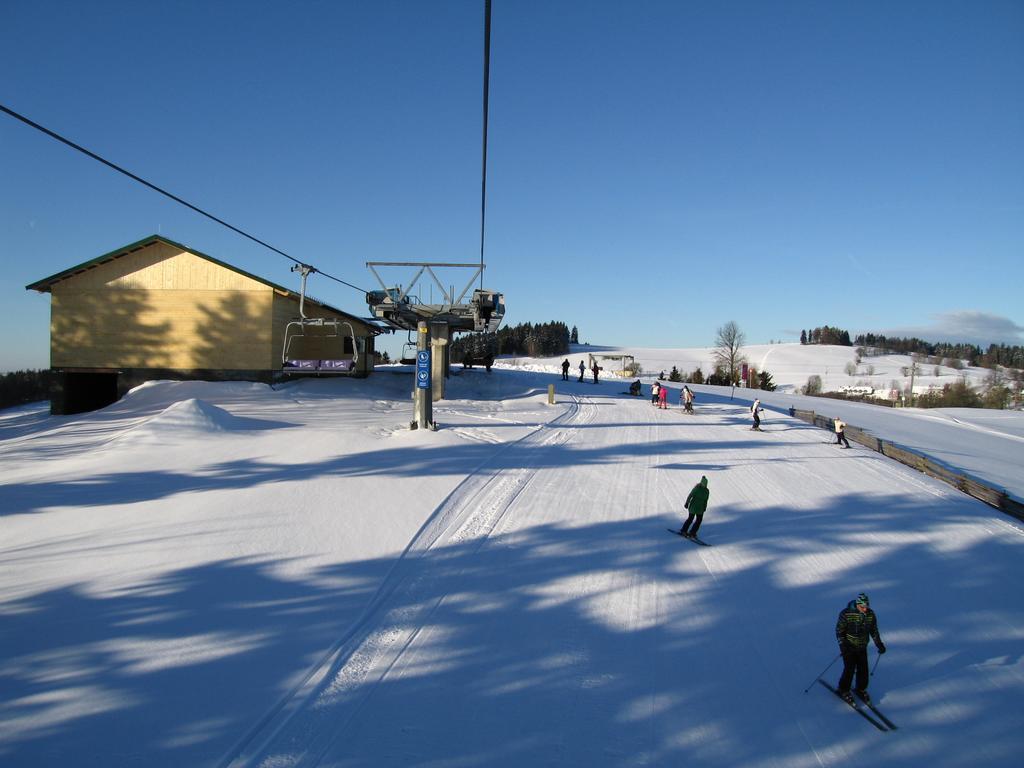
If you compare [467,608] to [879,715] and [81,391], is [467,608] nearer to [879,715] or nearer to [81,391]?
[879,715]

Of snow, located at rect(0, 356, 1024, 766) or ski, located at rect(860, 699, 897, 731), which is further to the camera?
ski, located at rect(860, 699, 897, 731)

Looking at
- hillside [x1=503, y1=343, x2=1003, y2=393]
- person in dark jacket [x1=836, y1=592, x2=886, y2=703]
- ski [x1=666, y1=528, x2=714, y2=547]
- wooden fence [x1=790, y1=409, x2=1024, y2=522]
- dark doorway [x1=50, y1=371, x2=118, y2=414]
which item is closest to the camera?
person in dark jacket [x1=836, y1=592, x2=886, y2=703]

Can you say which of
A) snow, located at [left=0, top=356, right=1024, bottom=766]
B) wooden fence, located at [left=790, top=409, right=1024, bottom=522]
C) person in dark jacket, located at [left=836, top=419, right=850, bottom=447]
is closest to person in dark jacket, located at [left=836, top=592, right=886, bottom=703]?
snow, located at [left=0, top=356, right=1024, bottom=766]

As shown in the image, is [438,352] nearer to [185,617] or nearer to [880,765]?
[185,617]

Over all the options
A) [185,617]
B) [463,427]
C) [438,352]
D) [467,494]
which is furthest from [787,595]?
[438,352]

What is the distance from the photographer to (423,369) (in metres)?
15.8

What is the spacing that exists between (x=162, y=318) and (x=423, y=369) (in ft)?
48.3

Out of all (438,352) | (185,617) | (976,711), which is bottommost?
(976,711)

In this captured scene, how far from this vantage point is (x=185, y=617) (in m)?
6.29

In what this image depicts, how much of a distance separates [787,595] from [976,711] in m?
2.35

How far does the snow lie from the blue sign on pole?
2.23 m

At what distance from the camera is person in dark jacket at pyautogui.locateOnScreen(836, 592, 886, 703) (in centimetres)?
548

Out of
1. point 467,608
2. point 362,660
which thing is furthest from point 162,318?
point 362,660

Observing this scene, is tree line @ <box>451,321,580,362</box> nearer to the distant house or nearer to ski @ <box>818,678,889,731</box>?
the distant house
